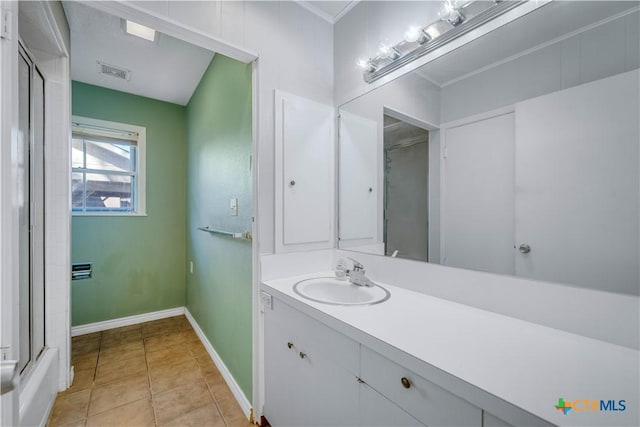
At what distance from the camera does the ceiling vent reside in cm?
224

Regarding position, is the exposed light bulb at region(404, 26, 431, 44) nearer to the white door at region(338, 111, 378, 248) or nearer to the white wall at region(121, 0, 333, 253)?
the white door at region(338, 111, 378, 248)

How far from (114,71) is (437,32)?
2.62m

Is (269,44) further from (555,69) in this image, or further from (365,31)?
(555,69)

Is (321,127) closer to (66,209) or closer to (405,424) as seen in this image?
(405,424)

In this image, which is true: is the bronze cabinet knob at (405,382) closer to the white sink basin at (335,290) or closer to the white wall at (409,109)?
the white sink basin at (335,290)

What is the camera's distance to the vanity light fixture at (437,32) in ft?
3.31

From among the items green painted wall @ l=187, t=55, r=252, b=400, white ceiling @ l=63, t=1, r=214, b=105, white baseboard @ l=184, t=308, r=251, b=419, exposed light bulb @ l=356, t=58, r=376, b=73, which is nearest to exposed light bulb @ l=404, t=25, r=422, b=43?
exposed light bulb @ l=356, t=58, r=376, b=73

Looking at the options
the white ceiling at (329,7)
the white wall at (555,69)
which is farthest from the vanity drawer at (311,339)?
the white ceiling at (329,7)

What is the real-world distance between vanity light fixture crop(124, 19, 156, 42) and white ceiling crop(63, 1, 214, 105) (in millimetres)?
39

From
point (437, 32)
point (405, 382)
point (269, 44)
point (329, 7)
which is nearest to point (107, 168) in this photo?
point (269, 44)

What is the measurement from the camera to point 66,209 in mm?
1682

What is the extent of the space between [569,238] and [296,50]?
1.56 meters

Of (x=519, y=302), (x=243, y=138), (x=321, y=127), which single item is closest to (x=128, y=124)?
(x=243, y=138)

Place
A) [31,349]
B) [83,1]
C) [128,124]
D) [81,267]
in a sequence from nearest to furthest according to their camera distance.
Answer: [83,1], [31,349], [81,267], [128,124]
